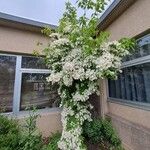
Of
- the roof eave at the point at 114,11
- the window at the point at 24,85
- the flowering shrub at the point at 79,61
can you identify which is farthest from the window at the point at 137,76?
the window at the point at 24,85

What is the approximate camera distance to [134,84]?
3.62 meters

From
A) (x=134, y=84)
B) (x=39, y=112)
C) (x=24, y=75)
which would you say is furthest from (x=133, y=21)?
(x=39, y=112)

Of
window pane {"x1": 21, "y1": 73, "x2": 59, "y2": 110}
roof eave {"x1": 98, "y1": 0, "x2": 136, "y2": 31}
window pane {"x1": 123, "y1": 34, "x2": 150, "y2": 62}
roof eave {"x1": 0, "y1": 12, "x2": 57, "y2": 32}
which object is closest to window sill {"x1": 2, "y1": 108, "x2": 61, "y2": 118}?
window pane {"x1": 21, "y1": 73, "x2": 59, "y2": 110}

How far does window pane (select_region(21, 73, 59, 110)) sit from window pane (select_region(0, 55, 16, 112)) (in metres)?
0.33

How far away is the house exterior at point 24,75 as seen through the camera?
13.6 ft

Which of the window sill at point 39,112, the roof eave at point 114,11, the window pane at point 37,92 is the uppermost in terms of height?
the roof eave at point 114,11

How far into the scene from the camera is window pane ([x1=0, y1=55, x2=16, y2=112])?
13.7 ft

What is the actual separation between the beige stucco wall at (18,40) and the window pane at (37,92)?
2.55 feet

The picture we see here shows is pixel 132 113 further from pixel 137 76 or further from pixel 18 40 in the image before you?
pixel 18 40

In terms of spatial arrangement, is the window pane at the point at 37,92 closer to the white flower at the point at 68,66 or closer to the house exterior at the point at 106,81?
the house exterior at the point at 106,81

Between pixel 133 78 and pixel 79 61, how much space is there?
1.36m

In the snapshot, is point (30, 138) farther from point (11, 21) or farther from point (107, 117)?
point (11, 21)

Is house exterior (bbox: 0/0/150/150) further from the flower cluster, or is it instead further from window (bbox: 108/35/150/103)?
the flower cluster

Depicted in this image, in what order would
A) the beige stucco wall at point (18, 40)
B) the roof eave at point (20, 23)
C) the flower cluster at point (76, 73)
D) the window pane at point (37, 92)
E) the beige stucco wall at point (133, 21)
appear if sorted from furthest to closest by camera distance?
1. the window pane at point (37, 92)
2. the beige stucco wall at point (18, 40)
3. the roof eave at point (20, 23)
4. the flower cluster at point (76, 73)
5. the beige stucco wall at point (133, 21)
